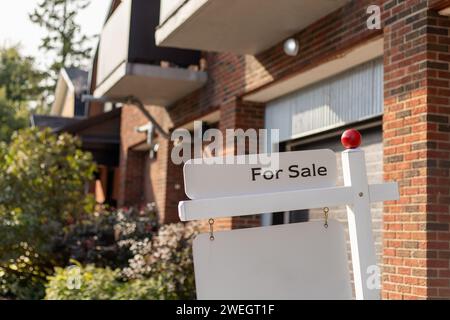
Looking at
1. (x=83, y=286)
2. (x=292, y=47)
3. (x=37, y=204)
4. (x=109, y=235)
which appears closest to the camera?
(x=292, y=47)

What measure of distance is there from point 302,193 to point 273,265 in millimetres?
290

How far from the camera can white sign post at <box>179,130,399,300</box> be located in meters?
2.32

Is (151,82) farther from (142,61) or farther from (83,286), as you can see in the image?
(83,286)

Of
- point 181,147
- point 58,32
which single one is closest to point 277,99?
point 181,147

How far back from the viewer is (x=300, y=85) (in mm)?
8047

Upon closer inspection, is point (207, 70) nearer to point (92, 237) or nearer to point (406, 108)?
point (92, 237)

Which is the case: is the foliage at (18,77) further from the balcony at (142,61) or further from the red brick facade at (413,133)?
the red brick facade at (413,133)

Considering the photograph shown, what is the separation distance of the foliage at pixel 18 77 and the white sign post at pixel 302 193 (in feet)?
123

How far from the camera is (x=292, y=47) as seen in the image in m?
7.42

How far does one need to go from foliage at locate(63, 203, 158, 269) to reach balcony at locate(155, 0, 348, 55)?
155 inches
